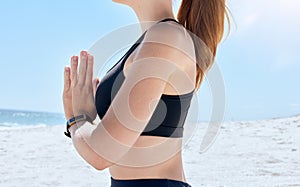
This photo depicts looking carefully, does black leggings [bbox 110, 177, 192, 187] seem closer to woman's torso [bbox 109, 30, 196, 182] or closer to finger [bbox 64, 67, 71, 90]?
woman's torso [bbox 109, 30, 196, 182]

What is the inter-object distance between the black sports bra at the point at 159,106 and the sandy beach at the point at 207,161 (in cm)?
280

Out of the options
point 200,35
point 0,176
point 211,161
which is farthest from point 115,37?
point 211,161

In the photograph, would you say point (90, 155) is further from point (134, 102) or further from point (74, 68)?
point (74, 68)

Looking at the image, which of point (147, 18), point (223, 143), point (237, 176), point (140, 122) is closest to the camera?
point (140, 122)

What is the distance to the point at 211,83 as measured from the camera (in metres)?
1.52

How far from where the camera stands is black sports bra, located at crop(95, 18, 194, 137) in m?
1.23

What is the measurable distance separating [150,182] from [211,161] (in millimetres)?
3936

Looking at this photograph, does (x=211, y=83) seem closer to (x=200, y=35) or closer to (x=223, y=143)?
(x=200, y=35)

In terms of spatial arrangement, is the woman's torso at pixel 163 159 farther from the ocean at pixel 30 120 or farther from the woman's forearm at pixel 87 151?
the ocean at pixel 30 120

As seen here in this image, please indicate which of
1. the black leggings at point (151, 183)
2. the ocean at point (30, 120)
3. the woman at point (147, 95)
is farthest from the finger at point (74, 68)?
the ocean at point (30, 120)

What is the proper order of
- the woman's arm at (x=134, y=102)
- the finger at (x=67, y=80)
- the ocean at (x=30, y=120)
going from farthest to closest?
the ocean at (x=30, y=120) → the finger at (x=67, y=80) → the woman's arm at (x=134, y=102)

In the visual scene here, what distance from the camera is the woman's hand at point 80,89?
1288 mm

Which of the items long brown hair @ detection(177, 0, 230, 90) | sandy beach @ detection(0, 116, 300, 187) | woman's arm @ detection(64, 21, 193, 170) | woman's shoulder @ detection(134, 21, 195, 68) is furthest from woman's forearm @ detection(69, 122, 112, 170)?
sandy beach @ detection(0, 116, 300, 187)

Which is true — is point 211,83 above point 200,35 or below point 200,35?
below
